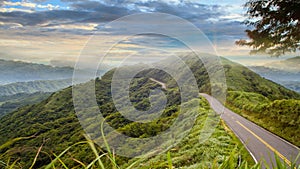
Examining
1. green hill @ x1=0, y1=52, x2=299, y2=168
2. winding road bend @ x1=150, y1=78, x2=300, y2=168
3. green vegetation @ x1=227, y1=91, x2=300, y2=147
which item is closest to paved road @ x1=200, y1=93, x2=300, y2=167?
winding road bend @ x1=150, y1=78, x2=300, y2=168

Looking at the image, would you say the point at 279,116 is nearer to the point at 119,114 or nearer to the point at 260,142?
the point at 260,142

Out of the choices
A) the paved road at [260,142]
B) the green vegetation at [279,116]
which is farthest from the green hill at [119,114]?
the green vegetation at [279,116]

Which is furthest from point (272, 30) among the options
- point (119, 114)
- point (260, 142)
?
point (119, 114)

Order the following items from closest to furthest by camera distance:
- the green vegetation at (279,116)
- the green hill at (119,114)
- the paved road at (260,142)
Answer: the paved road at (260,142), the green vegetation at (279,116), the green hill at (119,114)

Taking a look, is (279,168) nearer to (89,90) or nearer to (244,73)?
(244,73)

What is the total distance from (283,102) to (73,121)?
8738cm

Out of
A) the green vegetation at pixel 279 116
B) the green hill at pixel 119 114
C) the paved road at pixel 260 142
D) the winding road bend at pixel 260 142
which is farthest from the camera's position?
the green hill at pixel 119 114

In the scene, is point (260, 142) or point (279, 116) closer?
point (260, 142)

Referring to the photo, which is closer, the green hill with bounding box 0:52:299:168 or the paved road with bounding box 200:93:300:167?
the paved road with bounding box 200:93:300:167

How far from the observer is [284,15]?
12352 mm

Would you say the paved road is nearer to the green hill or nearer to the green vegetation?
the green vegetation

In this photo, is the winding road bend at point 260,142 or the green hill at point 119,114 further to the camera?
the green hill at point 119,114

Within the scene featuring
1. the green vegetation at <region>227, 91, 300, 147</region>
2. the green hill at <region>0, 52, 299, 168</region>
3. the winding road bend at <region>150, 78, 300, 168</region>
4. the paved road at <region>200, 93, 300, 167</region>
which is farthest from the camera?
the green hill at <region>0, 52, 299, 168</region>

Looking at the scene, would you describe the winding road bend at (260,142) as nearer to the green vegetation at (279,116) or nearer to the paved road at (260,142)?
the paved road at (260,142)
